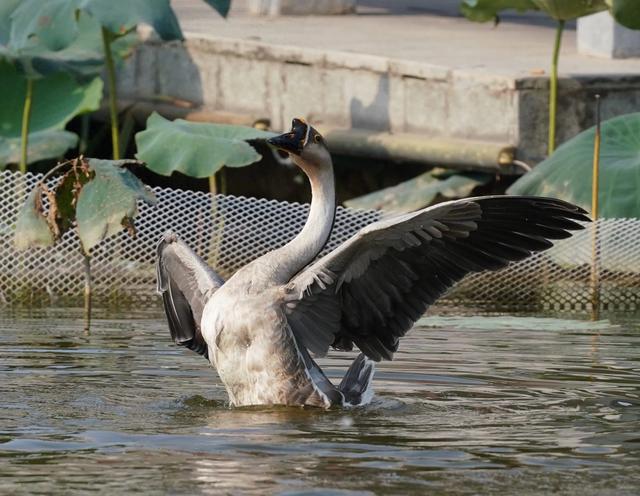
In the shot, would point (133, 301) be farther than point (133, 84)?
No

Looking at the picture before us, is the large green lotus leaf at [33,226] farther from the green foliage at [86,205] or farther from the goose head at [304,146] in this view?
the goose head at [304,146]

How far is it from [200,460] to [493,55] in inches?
302

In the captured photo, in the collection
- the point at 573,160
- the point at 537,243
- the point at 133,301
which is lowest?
the point at 133,301

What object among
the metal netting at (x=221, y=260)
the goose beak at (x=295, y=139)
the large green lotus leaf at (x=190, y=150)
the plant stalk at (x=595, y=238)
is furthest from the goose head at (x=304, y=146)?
the large green lotus leaf at (x=190, y=150)

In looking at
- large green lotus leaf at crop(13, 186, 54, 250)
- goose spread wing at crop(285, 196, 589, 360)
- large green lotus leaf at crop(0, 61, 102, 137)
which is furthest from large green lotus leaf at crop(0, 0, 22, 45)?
goose spread wing at crop(285, 196, 589, 360)

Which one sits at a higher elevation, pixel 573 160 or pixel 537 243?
pixel 537 243

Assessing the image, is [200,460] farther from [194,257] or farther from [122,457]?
[194,257]

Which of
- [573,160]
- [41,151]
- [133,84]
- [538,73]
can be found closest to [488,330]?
[573,160]

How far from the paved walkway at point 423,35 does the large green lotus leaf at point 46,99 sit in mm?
1650

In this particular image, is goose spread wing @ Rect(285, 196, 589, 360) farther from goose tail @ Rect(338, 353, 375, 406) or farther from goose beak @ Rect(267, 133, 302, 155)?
goose beak @ Rect(267, 133, 302, 155)

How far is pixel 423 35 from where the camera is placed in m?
14.0

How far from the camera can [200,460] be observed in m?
5.59

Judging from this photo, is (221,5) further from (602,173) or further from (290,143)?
(290,143)

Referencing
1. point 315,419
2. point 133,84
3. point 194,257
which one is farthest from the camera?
point 133,84
